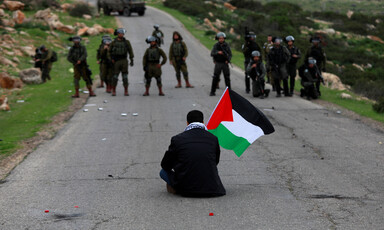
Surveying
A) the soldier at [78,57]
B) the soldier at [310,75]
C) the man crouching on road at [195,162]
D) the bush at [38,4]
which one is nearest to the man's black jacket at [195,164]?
the man crouching on road at [195,162]

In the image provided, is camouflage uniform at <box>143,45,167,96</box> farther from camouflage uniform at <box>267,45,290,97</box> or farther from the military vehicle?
the military vehicle

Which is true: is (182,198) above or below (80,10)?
above

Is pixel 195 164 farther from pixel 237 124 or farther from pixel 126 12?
pixel 126 12

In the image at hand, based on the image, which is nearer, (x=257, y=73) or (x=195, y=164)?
(x=195, y=164)

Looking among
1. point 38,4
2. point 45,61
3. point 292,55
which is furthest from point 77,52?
point 38,4

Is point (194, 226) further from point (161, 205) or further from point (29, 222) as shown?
point (29, 222)

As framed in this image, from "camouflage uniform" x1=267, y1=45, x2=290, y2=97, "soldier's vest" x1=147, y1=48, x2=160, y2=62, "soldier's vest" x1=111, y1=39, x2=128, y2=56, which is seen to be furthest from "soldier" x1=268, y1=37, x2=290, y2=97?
"soldier's vest" x1=111, y1=39, x2=128, y2=56

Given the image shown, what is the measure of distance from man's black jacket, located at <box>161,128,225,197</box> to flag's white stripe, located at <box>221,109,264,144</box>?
2.65ft

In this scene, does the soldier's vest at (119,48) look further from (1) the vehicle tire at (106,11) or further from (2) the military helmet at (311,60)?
(1) the vehicle tire at (106,11)

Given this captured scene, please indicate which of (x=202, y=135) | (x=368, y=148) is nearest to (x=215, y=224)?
(x=202, y=135)

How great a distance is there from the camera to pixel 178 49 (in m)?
20.2

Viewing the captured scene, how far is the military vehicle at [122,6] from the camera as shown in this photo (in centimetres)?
5181

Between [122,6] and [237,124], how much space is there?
45866mm

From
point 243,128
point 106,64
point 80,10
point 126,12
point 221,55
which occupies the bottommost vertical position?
point 126,12
